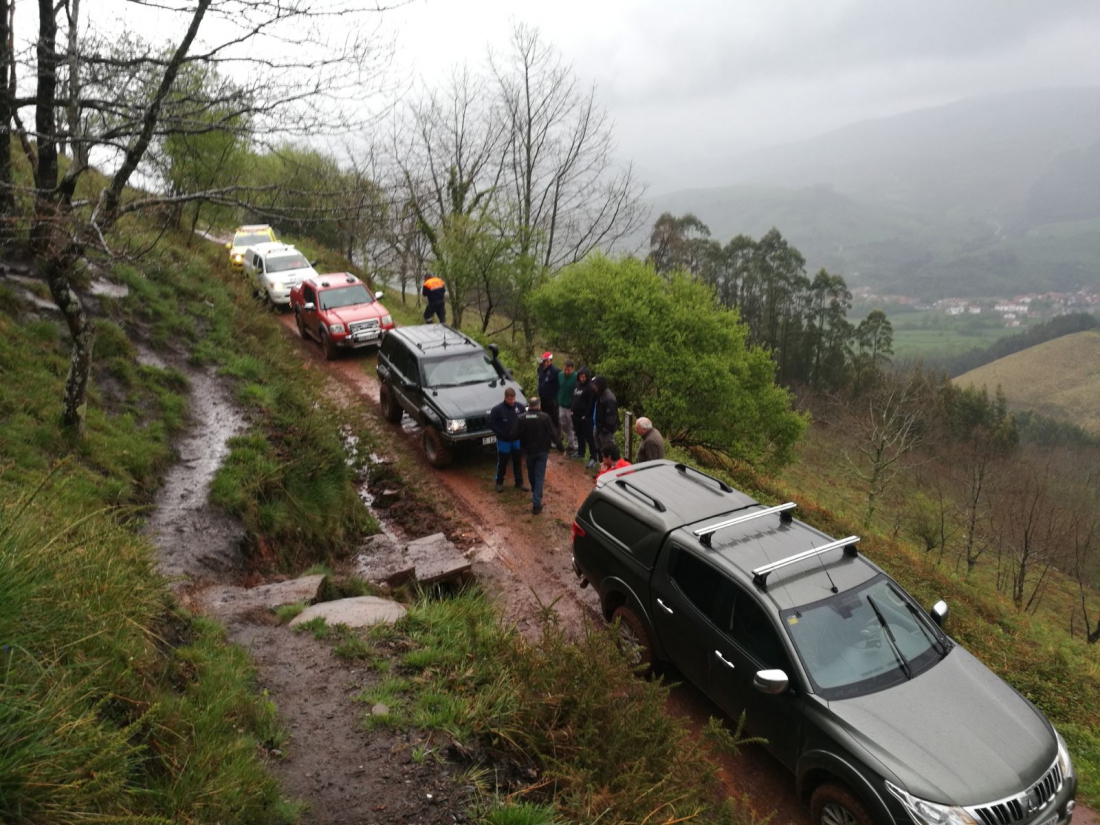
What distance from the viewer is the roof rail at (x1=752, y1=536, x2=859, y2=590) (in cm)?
530

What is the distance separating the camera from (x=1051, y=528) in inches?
1081

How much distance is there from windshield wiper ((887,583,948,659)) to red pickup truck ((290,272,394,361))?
13.1 metres

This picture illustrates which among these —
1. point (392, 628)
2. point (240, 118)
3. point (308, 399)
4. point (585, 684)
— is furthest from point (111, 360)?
point (585, 684)

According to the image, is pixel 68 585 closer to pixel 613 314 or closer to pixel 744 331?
pixel 613 314

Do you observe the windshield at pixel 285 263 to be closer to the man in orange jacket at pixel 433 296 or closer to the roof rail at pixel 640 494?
the man in orange jacket at pixel 433 296

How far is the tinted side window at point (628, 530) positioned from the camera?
6363 mm

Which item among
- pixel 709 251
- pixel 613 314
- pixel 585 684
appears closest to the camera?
pixel 585 684

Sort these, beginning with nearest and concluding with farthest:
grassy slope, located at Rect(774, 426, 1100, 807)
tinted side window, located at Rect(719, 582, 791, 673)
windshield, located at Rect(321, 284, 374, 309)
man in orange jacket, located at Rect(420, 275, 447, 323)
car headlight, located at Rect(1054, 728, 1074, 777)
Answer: car headlight, located at Rect(1054, 728, 1074, 777) < tinted side window, located at Rect(719, 582, 791, 673) < grassy slope, located at Rect(774, 426, 1100, 807) < windshield, located at Rect(321, 284, 374, 309) < man in orange jacket, located at Rect(420, 275, 447, 323)

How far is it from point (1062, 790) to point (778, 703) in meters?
1.78

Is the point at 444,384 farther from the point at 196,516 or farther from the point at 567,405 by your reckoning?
the point at 196,516

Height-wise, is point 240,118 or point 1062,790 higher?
point 240,118

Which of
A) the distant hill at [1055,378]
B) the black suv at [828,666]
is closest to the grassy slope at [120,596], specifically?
the black suv at [828,666]

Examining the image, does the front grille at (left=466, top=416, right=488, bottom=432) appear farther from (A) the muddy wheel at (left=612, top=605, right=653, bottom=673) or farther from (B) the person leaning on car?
(A) the muddy wheel at (left=612, top=605, right=653, bottom=673)

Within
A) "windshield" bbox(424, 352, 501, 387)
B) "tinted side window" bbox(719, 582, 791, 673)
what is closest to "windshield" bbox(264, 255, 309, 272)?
"windshield" bbox(424, 352, 501, 387)
